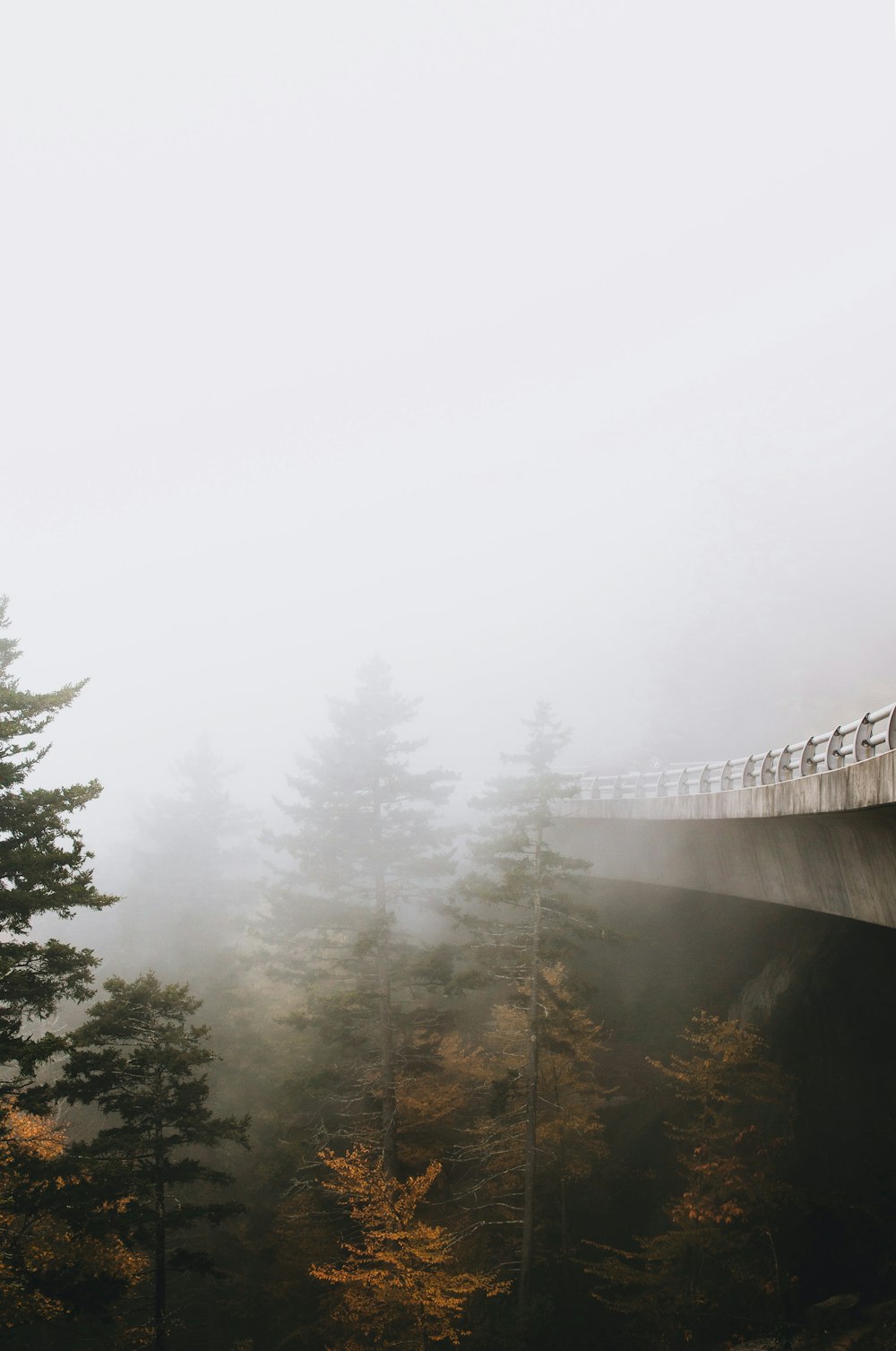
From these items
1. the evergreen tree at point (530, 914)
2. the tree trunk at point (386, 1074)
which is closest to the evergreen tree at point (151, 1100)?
the tree trunk at point (386, 1074)

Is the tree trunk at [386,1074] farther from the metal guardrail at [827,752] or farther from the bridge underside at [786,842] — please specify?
the metal guardrail at [827,752]

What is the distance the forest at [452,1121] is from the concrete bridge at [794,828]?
3782 millimetres

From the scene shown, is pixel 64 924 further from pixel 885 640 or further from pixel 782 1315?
pixel 885 640

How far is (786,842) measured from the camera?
16609 mm

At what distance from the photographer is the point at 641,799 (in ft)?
87.8

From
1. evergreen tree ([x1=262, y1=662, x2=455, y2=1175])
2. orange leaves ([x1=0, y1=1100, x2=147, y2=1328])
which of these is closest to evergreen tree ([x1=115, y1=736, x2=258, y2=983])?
evergreen tree ([x1=262, y1=662, x2=455, y2=1175])

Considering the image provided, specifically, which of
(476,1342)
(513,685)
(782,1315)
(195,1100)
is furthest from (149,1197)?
(513,685)

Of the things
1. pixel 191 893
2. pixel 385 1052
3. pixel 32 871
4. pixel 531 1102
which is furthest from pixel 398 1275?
pixel 191 893

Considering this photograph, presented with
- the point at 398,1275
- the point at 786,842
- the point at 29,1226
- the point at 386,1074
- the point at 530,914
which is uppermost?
the point at 786,842

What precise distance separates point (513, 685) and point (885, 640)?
1780 inches

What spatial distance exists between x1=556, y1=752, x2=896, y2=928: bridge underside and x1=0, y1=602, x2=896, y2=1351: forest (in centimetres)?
374

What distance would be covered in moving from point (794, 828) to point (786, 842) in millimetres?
661

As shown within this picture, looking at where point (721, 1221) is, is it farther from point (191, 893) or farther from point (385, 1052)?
point (191, 893)

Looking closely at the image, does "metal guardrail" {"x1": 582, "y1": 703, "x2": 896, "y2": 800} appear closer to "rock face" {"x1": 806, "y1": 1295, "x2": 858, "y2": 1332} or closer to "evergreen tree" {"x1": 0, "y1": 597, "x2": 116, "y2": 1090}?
"rock face" {"x1": 806, "y1": 1295, "x2": 858, "y2": 1332}
